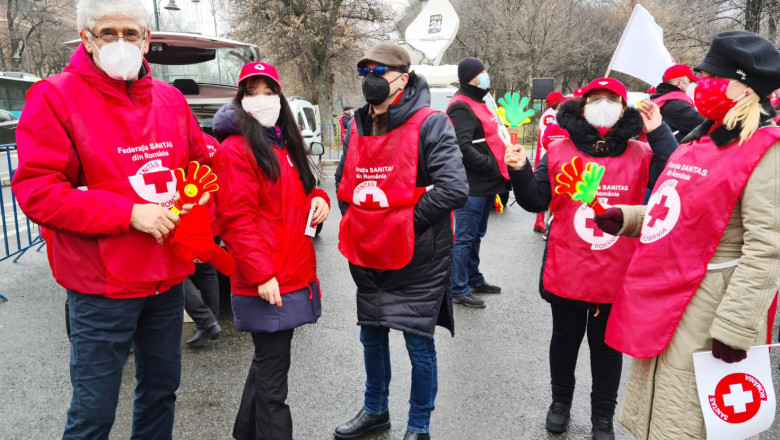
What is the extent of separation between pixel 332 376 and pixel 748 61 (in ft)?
9.46

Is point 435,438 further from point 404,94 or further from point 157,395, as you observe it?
point 404,94

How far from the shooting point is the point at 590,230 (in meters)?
2.67

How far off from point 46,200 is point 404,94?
1.55 metres

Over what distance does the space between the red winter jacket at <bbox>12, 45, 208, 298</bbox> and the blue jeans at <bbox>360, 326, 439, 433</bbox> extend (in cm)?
110

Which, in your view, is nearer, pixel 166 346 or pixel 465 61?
pixel 166 346

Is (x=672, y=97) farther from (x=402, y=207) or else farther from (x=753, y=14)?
(x=753, y=14)

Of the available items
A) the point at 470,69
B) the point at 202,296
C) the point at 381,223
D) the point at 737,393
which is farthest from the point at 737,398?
the point at 202,296

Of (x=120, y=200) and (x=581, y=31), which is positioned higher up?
(x=581, y=31)

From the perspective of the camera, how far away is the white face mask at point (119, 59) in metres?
1.95

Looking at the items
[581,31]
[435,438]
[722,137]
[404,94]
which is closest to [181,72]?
[404,94]

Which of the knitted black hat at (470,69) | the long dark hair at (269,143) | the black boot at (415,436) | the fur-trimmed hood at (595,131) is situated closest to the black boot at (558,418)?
the black boot at (415,436)

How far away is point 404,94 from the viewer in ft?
8.43

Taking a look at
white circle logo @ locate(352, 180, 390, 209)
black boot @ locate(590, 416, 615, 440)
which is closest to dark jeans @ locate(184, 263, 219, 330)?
white circle logo @ locate(352, 180, 390, 209)

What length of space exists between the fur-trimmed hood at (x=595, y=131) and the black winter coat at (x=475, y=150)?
1655 mm
